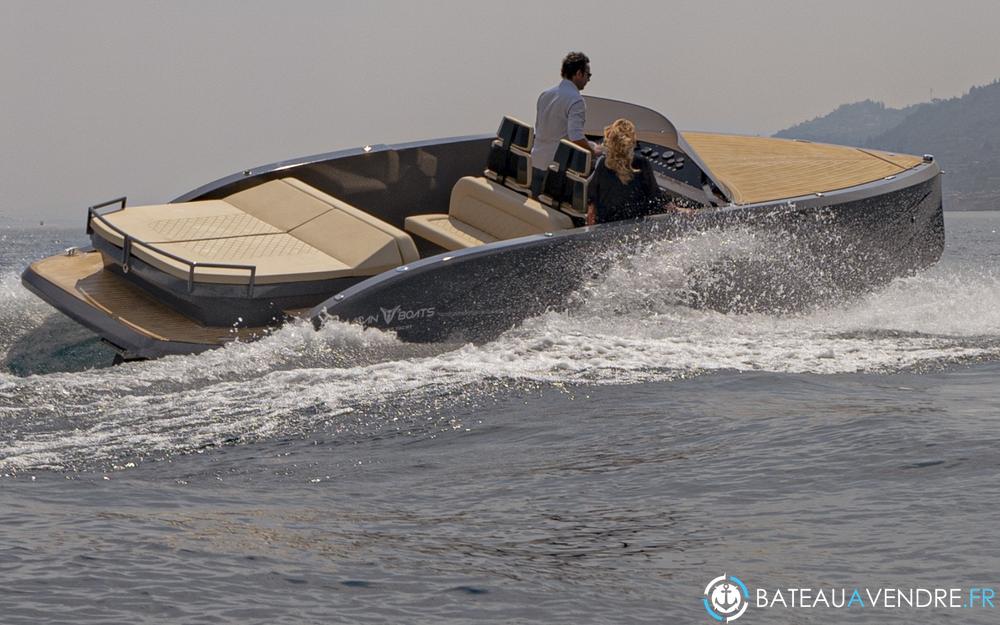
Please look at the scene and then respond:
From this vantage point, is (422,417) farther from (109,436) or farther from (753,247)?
(753,247)

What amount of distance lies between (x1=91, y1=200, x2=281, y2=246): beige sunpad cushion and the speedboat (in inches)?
0.7

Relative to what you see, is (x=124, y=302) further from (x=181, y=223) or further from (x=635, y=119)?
(x=635, y=119)

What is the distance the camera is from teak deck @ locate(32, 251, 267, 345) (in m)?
6.23

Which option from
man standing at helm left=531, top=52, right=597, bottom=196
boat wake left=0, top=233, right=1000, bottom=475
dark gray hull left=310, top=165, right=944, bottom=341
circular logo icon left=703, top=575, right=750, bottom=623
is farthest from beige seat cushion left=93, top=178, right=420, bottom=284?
circular logo icon left=703, top=575, right=750, bottom=623

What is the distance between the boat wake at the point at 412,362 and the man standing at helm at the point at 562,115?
1203mm

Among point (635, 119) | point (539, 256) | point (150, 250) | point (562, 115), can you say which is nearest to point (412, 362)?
point (539, 256)

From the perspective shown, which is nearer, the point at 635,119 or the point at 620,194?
the point at 620,194

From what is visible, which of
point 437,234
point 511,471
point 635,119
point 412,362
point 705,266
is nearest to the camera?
point 511,471

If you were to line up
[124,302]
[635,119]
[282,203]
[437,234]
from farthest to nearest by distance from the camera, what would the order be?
1. [635,119]
2. [437,234]
3. [282,203]
4. [124,302]

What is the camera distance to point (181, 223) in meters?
7.02

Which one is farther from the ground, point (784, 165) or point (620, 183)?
point (784, 165)

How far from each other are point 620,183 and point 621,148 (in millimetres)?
187

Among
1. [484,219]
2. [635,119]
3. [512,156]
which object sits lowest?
[484,219]

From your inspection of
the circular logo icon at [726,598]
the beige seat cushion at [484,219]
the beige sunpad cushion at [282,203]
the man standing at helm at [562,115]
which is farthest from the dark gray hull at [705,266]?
the circular logo icon at [726,598]
